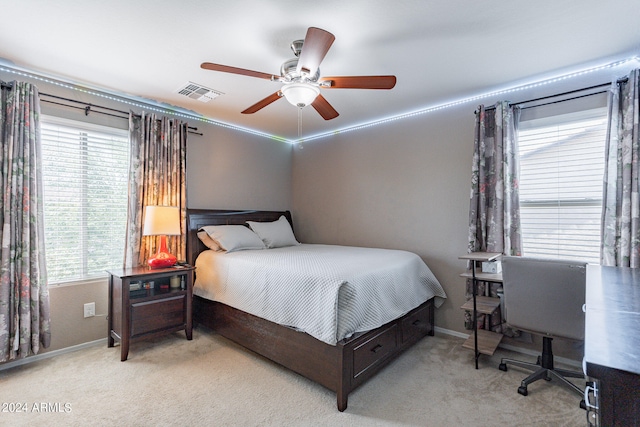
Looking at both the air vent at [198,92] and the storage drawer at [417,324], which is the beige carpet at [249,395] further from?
the air vent at [198,92]

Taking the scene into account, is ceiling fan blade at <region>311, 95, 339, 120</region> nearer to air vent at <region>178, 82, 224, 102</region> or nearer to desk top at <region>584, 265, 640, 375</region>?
air vent at <region>178, 82, 224, 102</region>

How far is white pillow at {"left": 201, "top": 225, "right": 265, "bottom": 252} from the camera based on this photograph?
11.0 ft

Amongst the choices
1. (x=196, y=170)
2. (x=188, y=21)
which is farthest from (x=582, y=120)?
(x=196, y=170)

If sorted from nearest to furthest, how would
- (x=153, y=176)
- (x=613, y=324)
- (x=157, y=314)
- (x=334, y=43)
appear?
(x=613, y=324) < (x=334, y=43) < (x=157, y=314) < (x=153, y=176)

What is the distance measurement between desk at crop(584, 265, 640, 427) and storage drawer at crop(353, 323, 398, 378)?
4.93 feet

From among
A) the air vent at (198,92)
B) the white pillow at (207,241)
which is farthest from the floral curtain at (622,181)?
the white pillow at (207,241)

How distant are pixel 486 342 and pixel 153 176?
3.62 m

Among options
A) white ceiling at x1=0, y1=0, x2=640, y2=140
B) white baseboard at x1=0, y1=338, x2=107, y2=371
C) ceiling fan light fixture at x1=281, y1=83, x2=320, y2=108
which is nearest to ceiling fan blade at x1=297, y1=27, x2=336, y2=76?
ceiling fan light fixture at x1=281, y1=83, x2=320, y2=108

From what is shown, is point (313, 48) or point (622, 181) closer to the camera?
point (313, 48)

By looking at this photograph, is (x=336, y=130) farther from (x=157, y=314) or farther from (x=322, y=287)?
(x=157, y=314)

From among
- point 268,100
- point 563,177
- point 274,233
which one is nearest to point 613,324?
point 268,100

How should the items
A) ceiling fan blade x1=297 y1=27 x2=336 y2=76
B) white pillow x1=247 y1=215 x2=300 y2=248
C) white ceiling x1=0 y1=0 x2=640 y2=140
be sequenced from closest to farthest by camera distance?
ceiling fan blade x1=297 y1=27 x2=336 y2=76 < white ceiling x1=0 y1=0 x2=640 y2=140 < white pillow x1=247 y1=215 x2=300 y2=248

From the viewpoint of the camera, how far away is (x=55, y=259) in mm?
2754

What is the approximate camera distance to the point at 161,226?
9.77 ft
